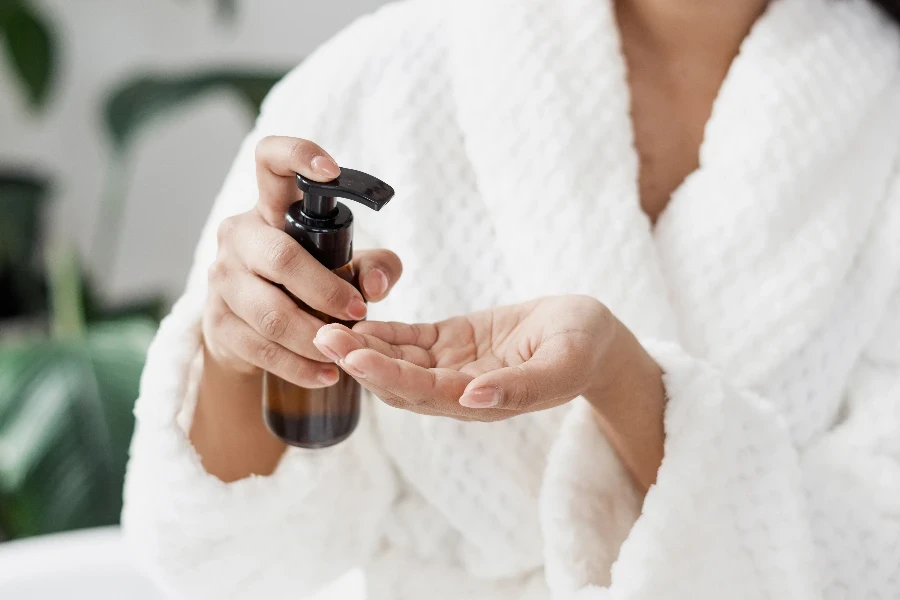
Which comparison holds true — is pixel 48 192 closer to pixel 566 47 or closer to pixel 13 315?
pixel 13 315

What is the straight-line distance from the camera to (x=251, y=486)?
2.35 ft

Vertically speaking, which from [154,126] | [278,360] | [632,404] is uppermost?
[278,360]

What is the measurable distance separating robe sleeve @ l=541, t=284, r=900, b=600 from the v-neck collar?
0.09 metres

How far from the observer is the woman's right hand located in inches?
21.2

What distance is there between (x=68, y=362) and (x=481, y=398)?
1.01 m

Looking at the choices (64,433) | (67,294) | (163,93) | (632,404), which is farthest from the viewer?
(67,294)

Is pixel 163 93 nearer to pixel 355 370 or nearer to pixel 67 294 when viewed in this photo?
pixel 67 294

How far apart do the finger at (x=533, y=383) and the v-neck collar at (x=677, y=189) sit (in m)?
0.23

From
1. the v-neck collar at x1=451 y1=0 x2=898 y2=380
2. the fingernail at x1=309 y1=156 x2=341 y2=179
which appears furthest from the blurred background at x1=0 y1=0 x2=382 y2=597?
the fingernail at x1=309 y1=156 x2=341 y2=179

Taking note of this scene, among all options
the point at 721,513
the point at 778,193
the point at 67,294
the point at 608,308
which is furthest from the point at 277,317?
the point at 67,294

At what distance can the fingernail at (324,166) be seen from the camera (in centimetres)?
52

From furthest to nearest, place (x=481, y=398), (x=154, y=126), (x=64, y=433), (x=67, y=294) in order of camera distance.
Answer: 1. (x=154, y=126)
2. (x=67, y=294)
3. (x=64, y=433)
4. (x=481, y=398)

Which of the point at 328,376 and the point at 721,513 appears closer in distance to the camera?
the point at 328,376

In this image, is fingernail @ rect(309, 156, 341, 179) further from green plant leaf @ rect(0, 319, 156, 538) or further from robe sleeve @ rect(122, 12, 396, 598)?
green plant leaf @ rect(0, 319, 156, 538)
